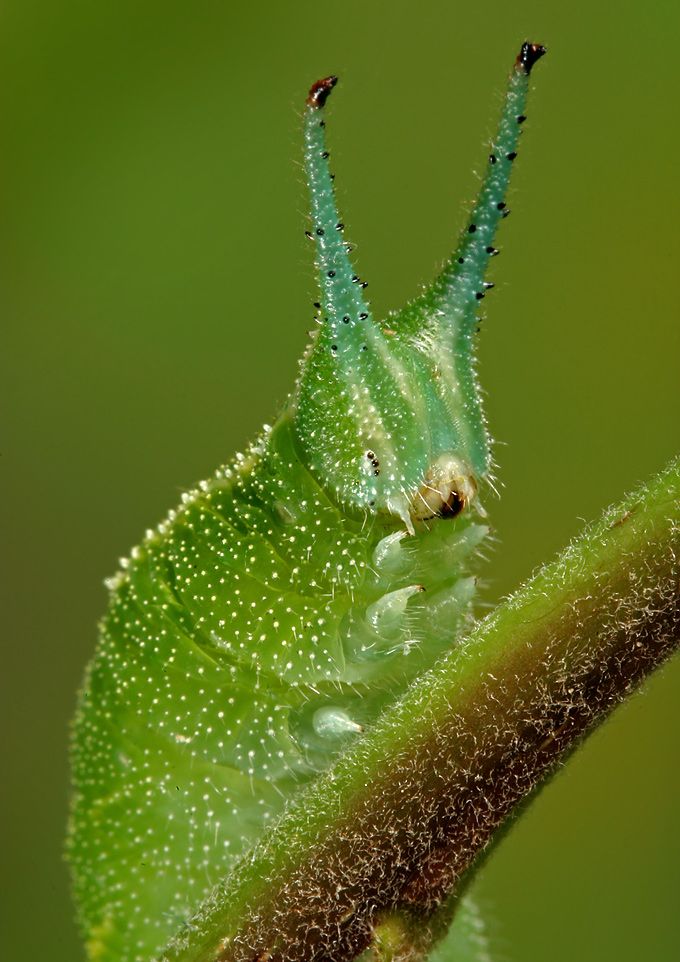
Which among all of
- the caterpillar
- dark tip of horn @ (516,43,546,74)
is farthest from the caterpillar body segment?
dark tip of horn @ (516,43,546,74)

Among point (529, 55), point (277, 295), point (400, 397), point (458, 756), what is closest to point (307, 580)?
point (400, 397)

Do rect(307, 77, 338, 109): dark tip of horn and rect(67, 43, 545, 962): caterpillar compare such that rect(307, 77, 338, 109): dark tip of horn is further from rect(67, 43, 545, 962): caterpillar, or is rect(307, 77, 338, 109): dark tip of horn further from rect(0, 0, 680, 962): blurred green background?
rect(0, 0, 680, 962): blurred green background

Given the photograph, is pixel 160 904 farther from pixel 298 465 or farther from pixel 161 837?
pixel 298 465

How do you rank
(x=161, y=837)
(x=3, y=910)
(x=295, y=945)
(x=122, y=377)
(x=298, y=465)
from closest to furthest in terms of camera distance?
(x=295, y=945)
(x=298, y=465)
(x=161, y=837)
(x=3, y=910)
(x=122, y=377)

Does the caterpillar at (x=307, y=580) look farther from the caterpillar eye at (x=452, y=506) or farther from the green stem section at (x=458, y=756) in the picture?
the green stem section at (x=458, y=756)

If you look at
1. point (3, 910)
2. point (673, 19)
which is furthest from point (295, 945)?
point (673, 19)
